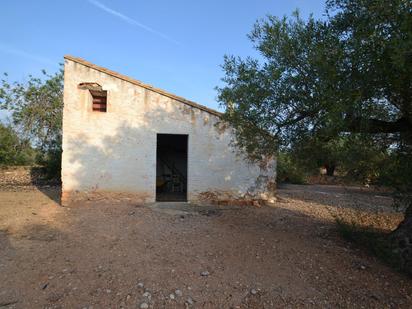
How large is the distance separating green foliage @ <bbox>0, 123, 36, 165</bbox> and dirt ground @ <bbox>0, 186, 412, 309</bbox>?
1182cm

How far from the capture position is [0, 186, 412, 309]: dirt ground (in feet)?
13.0

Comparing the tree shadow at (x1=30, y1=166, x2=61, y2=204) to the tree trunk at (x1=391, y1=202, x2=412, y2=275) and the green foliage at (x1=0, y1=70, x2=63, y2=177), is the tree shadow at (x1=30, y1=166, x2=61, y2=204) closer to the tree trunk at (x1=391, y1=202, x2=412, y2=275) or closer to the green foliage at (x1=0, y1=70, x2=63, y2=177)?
the green foliage at (x1=0, y1=70, x2=63, y2=177)

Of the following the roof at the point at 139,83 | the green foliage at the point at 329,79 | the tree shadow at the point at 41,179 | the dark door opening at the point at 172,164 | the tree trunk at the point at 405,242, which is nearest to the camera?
the green foliage at the point at 329,79

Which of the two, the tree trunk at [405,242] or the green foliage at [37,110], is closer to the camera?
the tree trunk at [405,242]

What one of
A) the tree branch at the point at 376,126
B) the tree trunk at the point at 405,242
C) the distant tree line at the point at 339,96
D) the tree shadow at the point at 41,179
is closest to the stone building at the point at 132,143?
the distant tree line at the point at 339,96

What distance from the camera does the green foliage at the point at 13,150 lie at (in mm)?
17906

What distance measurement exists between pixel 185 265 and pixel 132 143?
19.5 feet

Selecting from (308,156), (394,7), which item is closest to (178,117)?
(308,156)

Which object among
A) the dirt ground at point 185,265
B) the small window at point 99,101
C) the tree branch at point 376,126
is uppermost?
the small window at point 99,101

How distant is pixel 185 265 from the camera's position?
16.1ft

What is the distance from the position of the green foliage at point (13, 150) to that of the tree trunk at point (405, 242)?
19.9 m

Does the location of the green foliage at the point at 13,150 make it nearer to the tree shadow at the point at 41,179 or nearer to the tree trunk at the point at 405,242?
the tree shadow at the point at 41,179

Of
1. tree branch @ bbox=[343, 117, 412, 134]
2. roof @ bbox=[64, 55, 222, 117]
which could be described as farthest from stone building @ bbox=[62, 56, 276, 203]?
tree branch @ bbox=[343, 117, 412, 134]

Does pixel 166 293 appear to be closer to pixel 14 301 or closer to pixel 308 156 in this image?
pixel 14 301
